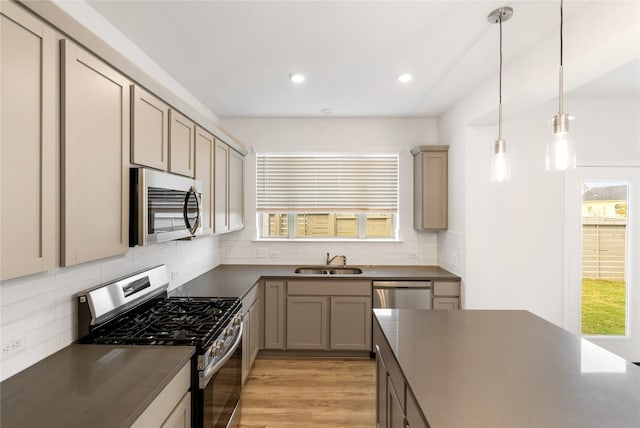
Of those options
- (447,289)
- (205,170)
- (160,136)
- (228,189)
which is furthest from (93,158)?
(447,289)

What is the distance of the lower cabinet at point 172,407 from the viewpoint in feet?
4.14

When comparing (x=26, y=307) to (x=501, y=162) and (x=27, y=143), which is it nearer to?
(x=27, y=143)

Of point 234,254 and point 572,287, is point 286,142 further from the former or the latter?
point 572,287

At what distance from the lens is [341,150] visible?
4.20m

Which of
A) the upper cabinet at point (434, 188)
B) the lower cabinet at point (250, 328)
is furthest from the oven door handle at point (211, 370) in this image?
the upper cabinet at point (434, 188)

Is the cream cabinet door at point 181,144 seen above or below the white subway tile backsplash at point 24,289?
above

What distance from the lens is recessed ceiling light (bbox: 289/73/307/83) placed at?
284 centimetres

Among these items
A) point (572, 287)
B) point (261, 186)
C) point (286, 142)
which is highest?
point (286, 142)

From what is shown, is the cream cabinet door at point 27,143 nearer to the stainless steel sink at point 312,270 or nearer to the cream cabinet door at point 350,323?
the cream cabinet door at point 350,323

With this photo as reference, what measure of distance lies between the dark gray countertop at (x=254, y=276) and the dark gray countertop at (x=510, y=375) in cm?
150

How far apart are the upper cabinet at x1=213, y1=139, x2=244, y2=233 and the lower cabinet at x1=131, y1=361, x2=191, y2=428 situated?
1.63 metres

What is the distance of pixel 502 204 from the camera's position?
343 centimetres

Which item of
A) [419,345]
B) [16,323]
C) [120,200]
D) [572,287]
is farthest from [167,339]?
[572,287]

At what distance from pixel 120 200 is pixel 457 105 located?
322 cm
